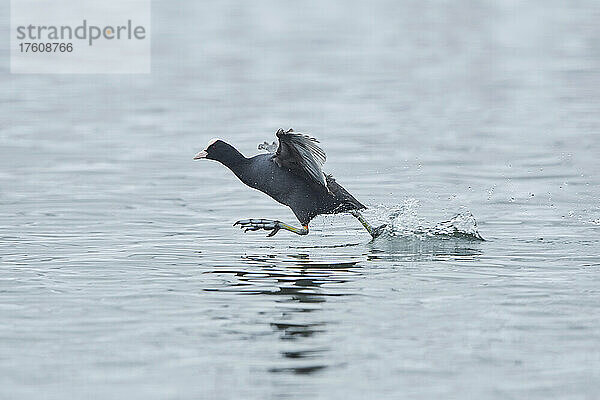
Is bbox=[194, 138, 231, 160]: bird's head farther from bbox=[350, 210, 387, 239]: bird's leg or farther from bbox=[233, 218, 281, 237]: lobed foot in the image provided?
bbox=[350, 210, 387, 239]: bird's leg

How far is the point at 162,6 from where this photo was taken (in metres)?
35.0

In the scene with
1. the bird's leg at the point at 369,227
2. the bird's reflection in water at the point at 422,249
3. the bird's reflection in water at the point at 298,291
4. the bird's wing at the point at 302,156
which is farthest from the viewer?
the bird's leg at the point at 369,227

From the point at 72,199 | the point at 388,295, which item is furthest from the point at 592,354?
the point at 72,199

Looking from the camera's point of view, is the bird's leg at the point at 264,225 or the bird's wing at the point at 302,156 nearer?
the bird's wing at the point at 302,156

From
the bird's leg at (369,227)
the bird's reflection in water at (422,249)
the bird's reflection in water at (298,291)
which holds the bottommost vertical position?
the bird's reflection in water at (298,291)

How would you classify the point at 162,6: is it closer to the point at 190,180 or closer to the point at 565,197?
the point at 190,180

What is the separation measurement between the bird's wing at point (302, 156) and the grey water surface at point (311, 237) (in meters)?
0.65

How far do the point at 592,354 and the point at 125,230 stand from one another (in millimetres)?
5475

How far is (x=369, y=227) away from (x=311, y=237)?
552mm

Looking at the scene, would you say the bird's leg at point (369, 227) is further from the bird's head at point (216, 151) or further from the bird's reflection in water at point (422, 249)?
the bird's head at point (216, 151)

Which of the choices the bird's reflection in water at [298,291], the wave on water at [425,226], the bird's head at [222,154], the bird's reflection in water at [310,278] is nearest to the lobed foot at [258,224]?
Result: the bird's reflection in water at [310,278]

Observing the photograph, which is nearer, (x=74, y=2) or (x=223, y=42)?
(x=223, y=42)

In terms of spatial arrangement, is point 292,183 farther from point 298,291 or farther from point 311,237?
point 298,291

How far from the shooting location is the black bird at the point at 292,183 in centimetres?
1072
